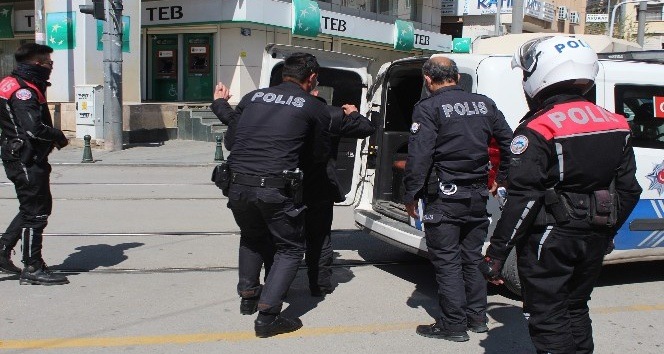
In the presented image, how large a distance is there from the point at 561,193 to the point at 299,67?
2.29 m

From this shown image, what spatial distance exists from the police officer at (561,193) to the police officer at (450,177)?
129 centimetres

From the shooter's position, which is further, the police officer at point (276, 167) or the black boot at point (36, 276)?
the black boot at point (36, 276)

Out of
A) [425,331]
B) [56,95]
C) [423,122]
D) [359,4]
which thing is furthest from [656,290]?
[359,4]

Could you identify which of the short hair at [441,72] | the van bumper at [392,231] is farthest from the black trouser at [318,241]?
the short hair at [441,72]

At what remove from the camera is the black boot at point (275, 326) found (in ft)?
15.5

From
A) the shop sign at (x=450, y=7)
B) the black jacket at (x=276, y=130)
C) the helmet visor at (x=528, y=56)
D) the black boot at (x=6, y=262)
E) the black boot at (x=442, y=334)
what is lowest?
the black boot at (x=442, y=334)

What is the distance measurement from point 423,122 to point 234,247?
3320mm

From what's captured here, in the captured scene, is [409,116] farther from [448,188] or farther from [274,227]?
[274,227]

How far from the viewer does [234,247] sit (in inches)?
290

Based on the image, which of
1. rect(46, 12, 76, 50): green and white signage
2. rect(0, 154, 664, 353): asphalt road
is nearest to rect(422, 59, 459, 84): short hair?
rect(0, 154, 664, 353): asphalt road

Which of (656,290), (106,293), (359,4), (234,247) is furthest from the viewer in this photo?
(359,4)

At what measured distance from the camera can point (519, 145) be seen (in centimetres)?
327

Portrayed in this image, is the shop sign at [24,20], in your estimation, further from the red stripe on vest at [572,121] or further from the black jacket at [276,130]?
the red stripe on vest at [572,121]

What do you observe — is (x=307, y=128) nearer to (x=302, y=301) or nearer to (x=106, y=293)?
(x=302, y=301)
